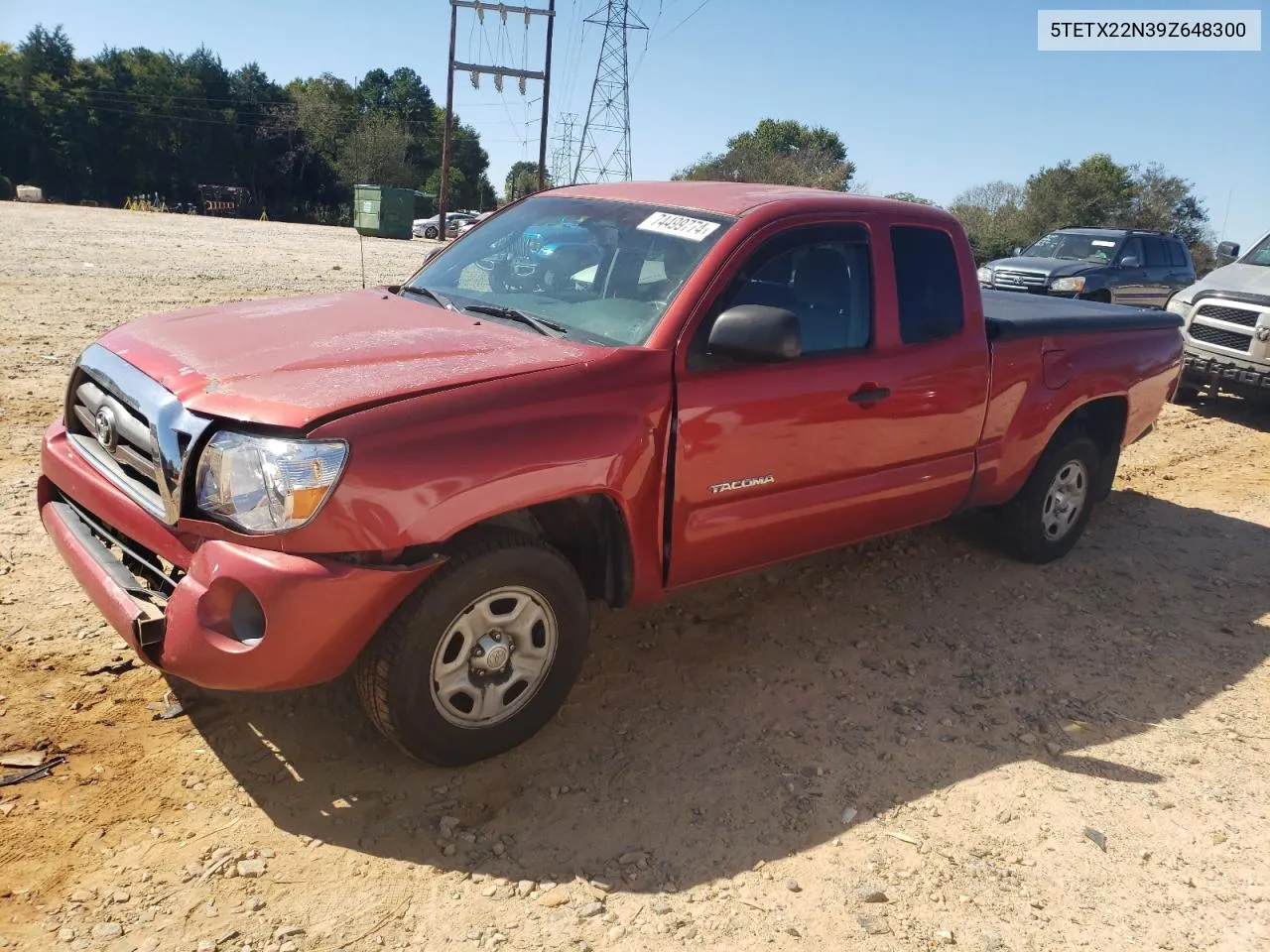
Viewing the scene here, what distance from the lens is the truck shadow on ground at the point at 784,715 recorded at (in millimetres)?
2910

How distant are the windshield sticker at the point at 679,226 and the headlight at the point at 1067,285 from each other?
11.3 metres

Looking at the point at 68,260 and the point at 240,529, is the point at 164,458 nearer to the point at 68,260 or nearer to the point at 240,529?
the point at 240,529

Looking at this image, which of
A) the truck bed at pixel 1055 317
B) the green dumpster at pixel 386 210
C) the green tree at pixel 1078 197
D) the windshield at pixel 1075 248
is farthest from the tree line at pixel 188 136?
the truck bed at pixel 1055 317

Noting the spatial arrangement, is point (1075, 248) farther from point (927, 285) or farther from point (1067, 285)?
point (927, 285)

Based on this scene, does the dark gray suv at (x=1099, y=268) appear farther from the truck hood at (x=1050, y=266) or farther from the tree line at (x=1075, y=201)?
the tree line at (x=1075, y=201)

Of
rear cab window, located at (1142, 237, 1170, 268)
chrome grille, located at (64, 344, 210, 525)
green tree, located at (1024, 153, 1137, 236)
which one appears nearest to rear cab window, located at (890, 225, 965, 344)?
chrome grille, located at (64, 344, 210, 525)

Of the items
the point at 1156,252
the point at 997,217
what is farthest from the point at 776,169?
the point at 1156,252

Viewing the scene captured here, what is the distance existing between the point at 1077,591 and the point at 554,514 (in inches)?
128

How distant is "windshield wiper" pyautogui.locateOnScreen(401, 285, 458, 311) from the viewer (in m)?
3.79

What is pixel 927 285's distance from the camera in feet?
13.8

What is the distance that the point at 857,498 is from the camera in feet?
13.1

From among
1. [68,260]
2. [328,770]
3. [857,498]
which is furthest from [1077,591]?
[68,260]

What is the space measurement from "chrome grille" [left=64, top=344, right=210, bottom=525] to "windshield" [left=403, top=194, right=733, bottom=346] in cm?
126

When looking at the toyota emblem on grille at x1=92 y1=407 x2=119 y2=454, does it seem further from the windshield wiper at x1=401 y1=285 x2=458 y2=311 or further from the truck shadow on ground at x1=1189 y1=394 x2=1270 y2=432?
the truck shadow on ground at x1=1189 y1=394 x2=1270 y2=432
